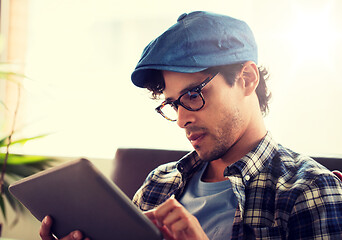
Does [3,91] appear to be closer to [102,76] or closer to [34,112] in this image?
[34,112]

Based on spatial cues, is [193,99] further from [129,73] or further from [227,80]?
[129,73]

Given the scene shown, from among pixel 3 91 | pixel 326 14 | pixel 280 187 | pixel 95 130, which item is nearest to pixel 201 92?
pixel 280 187

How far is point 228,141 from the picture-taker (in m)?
1.21

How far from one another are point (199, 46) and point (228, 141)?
320 millimetres

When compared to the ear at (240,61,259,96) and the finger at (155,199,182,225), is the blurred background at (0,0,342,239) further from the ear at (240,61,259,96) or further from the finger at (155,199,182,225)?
the finger at (155,199,182,225)

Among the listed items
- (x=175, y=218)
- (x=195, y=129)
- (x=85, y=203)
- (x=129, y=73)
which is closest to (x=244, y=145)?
(x=195, y=129)

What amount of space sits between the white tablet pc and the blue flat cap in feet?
1.65

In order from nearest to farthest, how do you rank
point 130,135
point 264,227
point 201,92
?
point 264,227, point 201,92, point 130,135

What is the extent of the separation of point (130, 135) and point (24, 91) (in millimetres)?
934

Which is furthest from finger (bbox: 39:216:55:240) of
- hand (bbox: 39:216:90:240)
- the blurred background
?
the blurred background

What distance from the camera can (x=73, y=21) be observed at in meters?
2.83

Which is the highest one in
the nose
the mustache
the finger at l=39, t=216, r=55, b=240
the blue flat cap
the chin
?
the blue flat cap

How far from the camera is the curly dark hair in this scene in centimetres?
120

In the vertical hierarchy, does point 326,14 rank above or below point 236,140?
above
